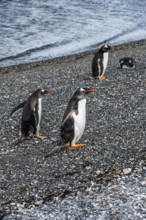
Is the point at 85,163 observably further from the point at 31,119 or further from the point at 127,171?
the point at 31,119

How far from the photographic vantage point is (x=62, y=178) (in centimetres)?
840

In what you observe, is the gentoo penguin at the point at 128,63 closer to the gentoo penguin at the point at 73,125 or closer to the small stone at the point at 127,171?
the gentoo penguin at the point at 73,125

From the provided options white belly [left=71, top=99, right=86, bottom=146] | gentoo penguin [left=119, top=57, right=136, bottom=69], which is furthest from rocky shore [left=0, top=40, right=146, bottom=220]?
gentoo penguin [left=119, top=57, right=136, bottom=69]

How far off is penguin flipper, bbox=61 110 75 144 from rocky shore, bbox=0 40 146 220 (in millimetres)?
256

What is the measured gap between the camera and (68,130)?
956cm

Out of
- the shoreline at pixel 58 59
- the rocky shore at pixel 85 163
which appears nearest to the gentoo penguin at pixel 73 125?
the rocky shore at pixel 85 163

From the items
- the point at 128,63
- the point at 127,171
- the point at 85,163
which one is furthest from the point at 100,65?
the point at 127,171

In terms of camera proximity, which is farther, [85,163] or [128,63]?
[128,63]

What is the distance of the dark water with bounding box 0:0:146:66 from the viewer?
2500 cm

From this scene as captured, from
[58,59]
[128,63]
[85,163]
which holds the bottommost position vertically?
[58,59]

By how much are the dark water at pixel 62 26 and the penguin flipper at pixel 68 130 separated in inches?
509

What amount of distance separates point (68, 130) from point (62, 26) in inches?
897

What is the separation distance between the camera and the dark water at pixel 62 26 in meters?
25.0

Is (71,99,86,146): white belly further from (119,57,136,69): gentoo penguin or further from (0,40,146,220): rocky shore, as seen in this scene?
(119,57,136,69): gentoo penguin
